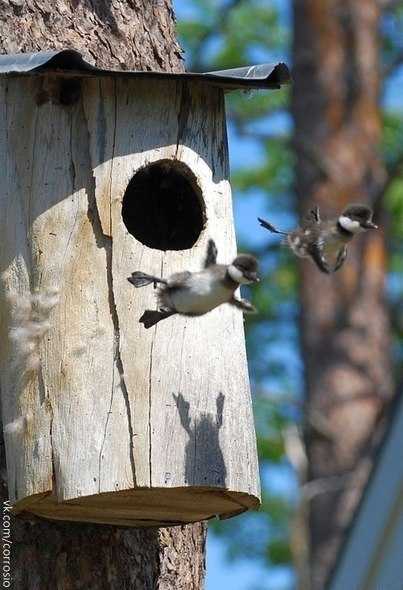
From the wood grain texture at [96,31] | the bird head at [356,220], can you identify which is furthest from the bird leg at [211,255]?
the wood grain texture at [96,31]

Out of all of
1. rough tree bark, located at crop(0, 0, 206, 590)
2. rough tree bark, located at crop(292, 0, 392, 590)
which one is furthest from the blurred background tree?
rough tree bark, located at crop(0, 0, 206, 590)

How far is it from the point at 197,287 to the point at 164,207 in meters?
0.73

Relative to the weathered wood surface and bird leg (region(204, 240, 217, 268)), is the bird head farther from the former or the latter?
bird leg (region(204, 240, 217, 268))

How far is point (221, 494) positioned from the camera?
4219mm

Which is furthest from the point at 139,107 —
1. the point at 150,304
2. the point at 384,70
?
the point at 384,70

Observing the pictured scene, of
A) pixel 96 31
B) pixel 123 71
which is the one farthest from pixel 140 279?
pixel 96 31

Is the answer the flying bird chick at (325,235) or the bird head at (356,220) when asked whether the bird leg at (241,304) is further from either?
the bird head at (356,220)

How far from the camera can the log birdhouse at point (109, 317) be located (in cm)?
411

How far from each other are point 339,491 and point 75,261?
559cm

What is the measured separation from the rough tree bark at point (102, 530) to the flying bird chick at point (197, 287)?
859 mm

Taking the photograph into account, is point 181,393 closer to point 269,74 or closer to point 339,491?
point 269,74

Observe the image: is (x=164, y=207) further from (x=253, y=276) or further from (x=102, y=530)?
(x=102, y=530)

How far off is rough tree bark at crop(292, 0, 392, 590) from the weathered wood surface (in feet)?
15.8

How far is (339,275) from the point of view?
398 inches
